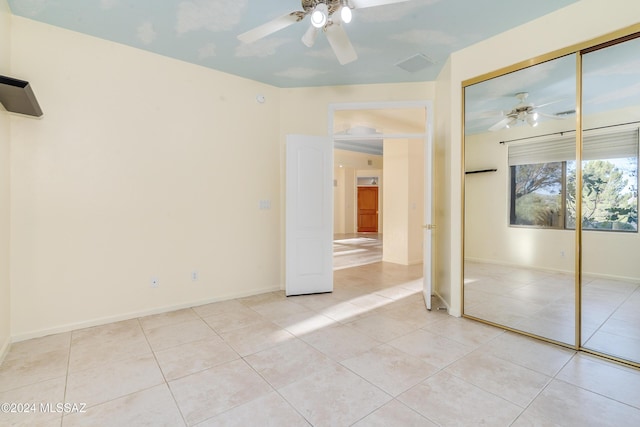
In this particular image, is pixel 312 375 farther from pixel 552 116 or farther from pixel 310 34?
pixel 552 116

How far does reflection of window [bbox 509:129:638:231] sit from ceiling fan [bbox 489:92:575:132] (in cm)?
24

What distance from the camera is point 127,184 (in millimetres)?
3152

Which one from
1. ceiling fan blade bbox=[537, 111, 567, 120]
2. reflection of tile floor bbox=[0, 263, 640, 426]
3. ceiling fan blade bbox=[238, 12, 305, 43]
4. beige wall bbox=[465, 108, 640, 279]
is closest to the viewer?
reflection of tile floor bbox=[0, 263, 640, 426]

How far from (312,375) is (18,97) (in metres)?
3.15

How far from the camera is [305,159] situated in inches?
158

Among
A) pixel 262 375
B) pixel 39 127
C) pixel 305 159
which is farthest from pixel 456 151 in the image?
pixel 39 127

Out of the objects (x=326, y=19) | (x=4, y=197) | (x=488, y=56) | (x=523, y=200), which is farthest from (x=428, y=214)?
(x=4, y=197)

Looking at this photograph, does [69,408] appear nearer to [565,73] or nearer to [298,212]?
[298,212]

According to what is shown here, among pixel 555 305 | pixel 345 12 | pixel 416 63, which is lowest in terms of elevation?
pixel 555 305

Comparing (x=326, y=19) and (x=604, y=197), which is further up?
(x=326, y=19)

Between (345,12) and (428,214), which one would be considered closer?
(345,12)

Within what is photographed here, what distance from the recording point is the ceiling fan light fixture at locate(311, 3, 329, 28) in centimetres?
197

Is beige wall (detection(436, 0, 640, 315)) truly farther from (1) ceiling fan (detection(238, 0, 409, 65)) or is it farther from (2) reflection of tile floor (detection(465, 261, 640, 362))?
(1) ceiling fan (detection(238, 0, 409, 65))

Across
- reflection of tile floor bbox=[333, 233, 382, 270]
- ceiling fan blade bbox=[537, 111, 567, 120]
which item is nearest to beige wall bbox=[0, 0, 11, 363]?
reflection of tile floor bbox=[333, 233, 382, 270]
